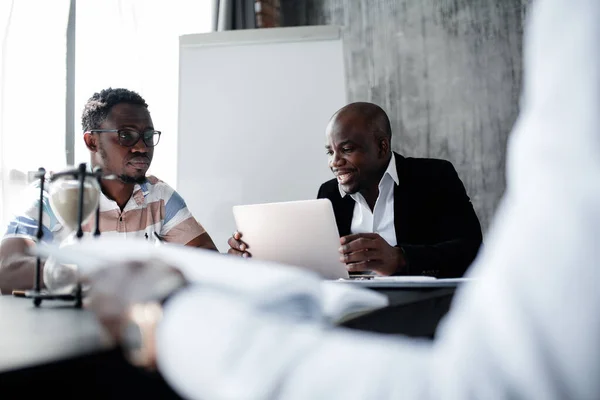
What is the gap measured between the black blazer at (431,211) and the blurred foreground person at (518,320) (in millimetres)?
1585

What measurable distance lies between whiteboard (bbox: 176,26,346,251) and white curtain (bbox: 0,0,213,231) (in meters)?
0.19

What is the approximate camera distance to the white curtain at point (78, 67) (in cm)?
214

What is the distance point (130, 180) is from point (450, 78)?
6.71 feet

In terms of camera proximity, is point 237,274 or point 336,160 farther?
point 336,160

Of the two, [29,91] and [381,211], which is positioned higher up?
[29,91]

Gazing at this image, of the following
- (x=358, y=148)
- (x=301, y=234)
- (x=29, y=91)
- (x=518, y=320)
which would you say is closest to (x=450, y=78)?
(x=358, y=148)

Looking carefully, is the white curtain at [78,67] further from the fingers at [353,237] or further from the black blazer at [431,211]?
the fingers at [353,237]

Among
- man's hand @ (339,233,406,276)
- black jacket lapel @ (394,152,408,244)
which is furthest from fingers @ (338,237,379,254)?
black jacket lapel @ (394,152,408,244)

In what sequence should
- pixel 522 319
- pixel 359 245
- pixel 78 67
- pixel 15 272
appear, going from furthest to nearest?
1. pixel 78 67
2. pixel 359 245
3. pixel 15 272
4. pixel 522 319

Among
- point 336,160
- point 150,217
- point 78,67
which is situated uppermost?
point 78,67

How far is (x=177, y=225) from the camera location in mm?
2135

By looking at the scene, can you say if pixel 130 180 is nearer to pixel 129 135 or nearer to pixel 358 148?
pixel 129 135

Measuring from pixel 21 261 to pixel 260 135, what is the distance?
1.63m

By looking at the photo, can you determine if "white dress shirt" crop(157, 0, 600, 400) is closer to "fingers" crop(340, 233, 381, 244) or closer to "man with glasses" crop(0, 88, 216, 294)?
"fingers" crop(340, 233, 381, 244)
